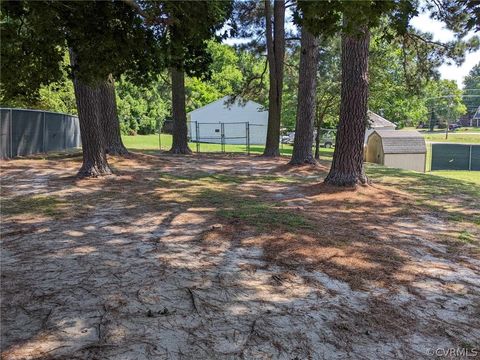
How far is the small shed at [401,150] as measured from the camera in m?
24.2

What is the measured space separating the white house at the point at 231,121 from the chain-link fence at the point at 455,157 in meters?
16.7

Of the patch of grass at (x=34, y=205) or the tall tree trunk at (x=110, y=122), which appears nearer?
the patch of grass at (x=34, y=205)

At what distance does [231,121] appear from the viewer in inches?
1692

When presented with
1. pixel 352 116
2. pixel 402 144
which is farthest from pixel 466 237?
pixel 402 144

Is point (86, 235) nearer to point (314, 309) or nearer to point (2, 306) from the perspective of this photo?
point (2, 306)

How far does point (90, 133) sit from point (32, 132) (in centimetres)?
725

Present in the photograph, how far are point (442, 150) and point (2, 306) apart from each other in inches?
1106

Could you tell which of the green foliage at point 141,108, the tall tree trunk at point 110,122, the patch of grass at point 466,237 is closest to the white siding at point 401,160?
the tall tree trunk at point 110,122

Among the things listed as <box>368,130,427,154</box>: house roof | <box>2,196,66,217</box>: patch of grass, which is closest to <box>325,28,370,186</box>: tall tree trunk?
<box>2,196,66,217</box>: patch of grass

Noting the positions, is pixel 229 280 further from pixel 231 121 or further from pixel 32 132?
pixel 231 121

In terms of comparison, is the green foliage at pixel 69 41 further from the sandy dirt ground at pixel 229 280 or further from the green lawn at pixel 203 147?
the green lawn at pixel 203 147

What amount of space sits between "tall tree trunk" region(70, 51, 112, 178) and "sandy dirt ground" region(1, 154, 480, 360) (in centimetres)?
196

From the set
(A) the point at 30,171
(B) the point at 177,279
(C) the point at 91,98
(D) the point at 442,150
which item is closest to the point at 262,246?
(B) the point at 177,279

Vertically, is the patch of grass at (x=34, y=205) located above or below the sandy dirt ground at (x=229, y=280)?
above
